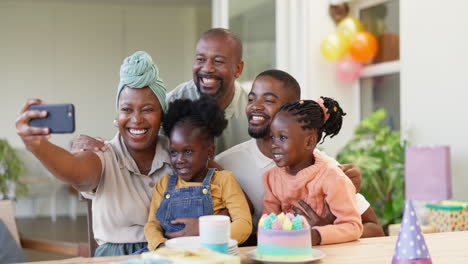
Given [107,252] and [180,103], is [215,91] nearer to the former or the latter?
[180,103]

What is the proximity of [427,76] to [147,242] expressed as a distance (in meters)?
3.46

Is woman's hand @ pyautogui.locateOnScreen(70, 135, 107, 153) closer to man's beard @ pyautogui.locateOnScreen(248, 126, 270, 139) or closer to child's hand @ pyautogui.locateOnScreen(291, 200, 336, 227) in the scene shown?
man's beard @ pyautogui.locateOnScreen(248, 126, 270, 139)

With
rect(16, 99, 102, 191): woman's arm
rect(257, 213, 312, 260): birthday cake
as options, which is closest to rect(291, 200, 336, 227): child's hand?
rect(257, 213, 312, 260): birthday cake

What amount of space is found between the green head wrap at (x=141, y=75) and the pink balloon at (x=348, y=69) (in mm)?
4177

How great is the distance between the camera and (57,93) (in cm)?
976

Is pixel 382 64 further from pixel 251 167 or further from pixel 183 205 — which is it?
pixel 183 205

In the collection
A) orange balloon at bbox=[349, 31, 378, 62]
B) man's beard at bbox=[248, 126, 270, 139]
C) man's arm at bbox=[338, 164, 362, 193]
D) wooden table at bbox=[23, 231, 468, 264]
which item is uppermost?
orange balloon at bbox=[349, 31, 378, 62]

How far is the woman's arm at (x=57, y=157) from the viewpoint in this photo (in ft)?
5.19

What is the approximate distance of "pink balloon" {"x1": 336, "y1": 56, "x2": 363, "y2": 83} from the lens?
604 centimetres

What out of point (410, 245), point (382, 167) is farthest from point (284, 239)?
point (382, 167)

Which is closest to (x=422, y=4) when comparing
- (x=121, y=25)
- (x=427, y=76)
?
(x=427, y=76)

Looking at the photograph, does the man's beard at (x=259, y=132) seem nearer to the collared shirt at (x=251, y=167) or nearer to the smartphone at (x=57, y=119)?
the collared shirt at (x=251, y=167)

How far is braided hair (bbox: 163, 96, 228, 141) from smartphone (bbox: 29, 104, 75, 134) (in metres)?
A: 0.53

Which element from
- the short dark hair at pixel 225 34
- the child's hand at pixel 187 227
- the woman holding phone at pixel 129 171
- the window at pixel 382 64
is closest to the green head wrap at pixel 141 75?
the woman holding phone at pixel 129 171
